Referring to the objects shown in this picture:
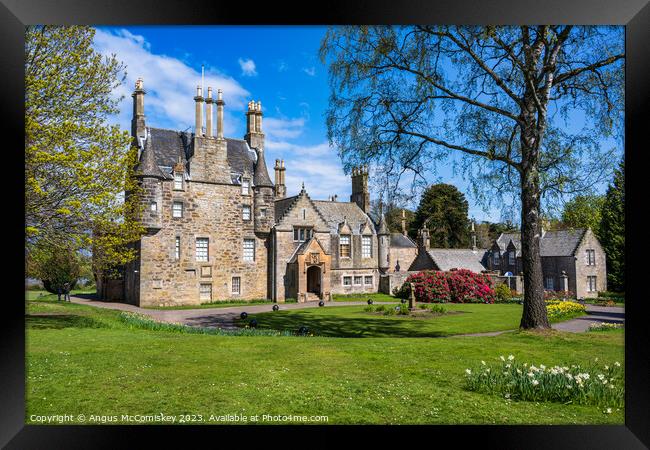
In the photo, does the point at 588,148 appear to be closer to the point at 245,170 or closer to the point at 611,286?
the point at 611,286

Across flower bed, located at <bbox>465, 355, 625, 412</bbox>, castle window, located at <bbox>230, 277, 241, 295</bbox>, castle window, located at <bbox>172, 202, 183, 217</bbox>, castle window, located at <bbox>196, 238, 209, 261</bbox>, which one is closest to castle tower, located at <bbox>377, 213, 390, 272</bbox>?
castle window, located at <bbox>230, 277, 241, 295</bbox>

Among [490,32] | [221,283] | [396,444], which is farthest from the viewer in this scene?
[221,283]

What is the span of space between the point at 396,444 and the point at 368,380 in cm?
117

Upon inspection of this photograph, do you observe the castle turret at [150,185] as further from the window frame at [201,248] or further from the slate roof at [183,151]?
the window frame at [201,248]

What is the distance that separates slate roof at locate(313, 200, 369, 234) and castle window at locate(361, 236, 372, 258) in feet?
2.00

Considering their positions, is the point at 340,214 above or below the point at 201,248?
above

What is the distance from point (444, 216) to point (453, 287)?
4981mm

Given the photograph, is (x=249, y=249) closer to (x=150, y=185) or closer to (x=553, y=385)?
(x=150, y=185)

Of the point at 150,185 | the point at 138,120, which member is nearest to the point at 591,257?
the point at 150,185

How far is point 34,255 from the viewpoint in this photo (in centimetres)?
938

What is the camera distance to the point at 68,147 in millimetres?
9000
